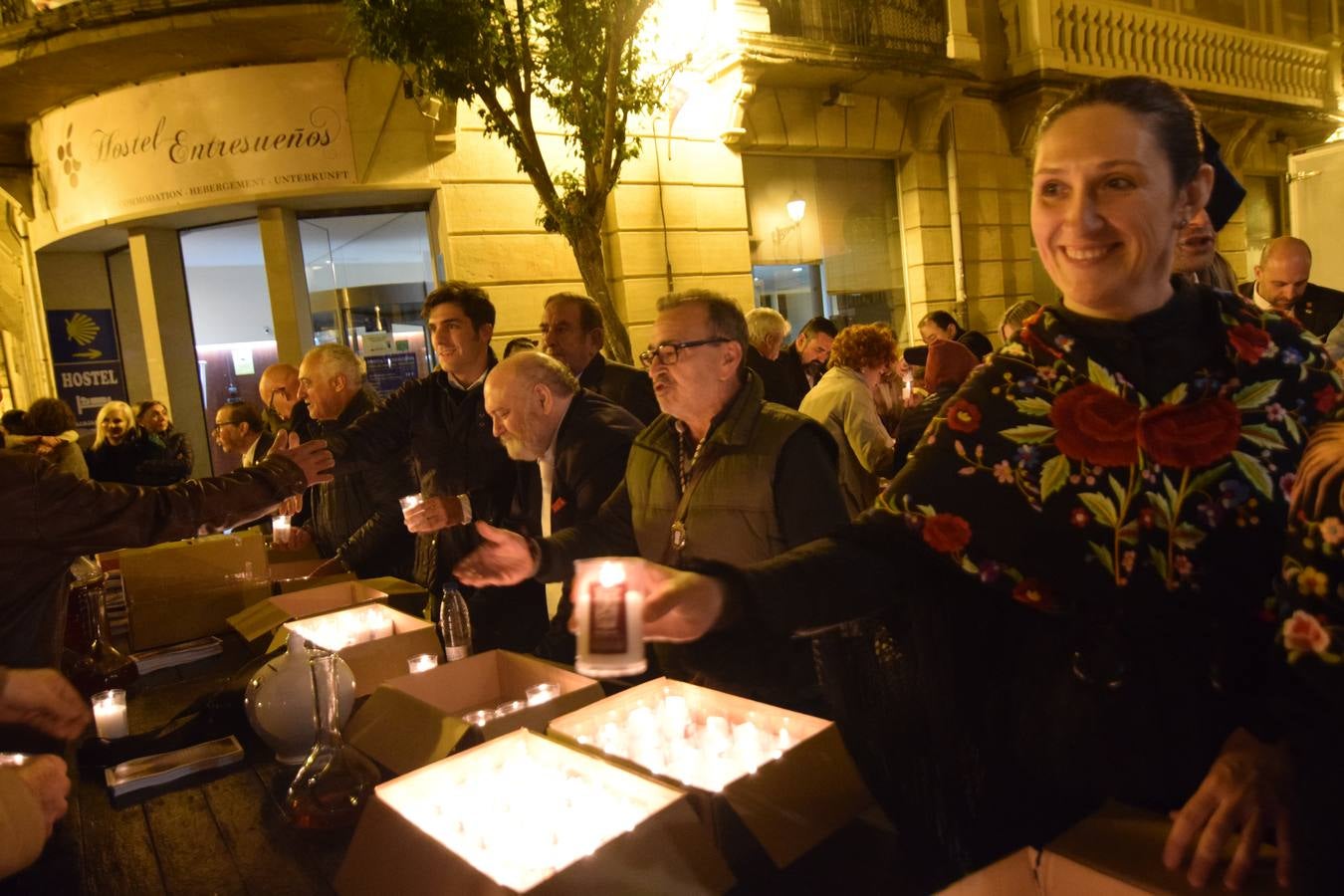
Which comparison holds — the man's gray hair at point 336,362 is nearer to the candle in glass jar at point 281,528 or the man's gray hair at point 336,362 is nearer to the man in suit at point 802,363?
the candle in glass jar at point 281,528

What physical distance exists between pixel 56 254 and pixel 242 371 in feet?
8.47

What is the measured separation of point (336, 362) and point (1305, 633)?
→ 437 centimetres

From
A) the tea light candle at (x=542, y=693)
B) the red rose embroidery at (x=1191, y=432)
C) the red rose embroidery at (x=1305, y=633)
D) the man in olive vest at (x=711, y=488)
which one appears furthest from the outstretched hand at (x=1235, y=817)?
the tea light candle at (x=542, y=693)

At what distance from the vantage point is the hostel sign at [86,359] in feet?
34.9

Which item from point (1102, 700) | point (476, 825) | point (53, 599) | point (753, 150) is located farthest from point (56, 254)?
point (1102, 700)

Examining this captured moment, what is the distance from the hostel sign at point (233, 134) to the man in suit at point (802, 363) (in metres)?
4.72

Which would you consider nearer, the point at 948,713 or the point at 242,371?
the point at 948,713

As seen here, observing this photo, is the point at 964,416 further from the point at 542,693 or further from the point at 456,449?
the point at 456,449

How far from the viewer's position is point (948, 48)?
11.5 metres

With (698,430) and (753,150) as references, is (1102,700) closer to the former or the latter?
(698,430)

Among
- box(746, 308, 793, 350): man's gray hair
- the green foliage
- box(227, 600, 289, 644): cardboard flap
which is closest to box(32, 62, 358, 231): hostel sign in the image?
the green foliage

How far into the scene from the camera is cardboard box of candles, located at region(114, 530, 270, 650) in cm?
334

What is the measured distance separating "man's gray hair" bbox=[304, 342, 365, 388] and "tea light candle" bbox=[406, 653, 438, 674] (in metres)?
2.38

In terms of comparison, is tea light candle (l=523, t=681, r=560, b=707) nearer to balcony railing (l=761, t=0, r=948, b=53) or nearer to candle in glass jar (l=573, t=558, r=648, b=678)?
candle in glass jar (l=573, t=558, r=648, b=678)
